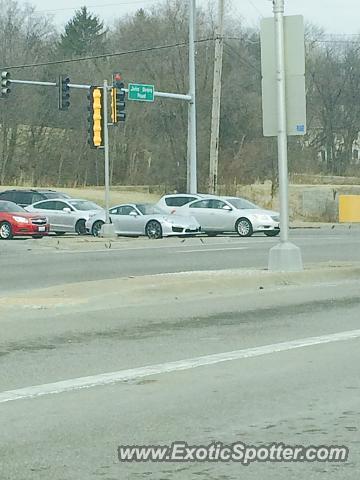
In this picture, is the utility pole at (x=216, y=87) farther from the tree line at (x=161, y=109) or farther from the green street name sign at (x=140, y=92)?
the tree line at (x=161, y=109)

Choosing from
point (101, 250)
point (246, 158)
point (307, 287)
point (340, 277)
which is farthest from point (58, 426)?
point (246, 158)

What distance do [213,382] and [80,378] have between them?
1316mm

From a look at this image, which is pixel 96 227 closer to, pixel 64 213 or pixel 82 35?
pixel 64 213

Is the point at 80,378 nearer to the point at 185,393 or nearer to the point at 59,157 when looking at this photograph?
the point at 185,393

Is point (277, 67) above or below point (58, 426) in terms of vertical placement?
above

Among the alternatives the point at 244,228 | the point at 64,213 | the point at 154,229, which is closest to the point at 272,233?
the point at 244,228

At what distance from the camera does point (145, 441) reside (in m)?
7.41

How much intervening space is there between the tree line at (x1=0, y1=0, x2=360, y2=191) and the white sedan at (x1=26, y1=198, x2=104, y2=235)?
19.1m

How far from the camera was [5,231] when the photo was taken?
119ft

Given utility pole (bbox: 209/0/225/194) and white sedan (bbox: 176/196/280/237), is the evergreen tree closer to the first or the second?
utility pole (bbox: 209/0/225/194)

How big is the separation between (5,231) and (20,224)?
0.85m

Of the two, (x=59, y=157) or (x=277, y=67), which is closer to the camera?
(x=277, y=67)

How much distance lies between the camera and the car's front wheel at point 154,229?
117 ft

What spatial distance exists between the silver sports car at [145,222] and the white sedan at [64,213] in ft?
3.12
